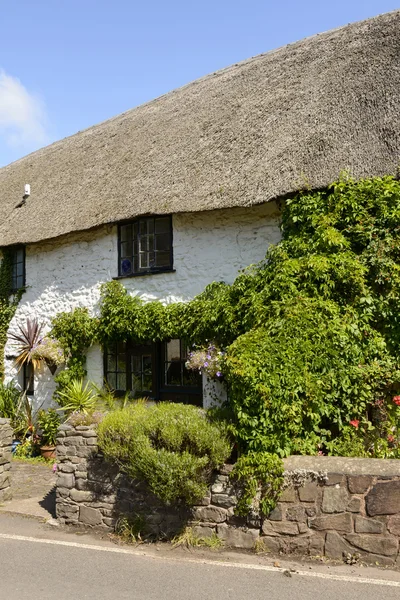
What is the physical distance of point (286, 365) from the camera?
6.50 metres

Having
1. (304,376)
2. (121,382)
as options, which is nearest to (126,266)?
(121,382)

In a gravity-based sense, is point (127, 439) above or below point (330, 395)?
below

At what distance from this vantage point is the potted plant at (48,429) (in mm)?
11102

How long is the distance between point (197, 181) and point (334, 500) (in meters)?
6.00

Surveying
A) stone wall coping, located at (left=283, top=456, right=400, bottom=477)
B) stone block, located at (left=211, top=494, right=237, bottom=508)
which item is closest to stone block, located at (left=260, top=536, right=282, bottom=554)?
stone block, located at (left=211, top=494, right=237, bottom=508)

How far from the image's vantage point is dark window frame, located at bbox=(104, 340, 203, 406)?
974cm

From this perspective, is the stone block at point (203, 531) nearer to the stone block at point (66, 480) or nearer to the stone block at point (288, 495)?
the stone block at point (288, 495)

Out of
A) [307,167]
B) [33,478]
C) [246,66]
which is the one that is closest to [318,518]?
[307,167]

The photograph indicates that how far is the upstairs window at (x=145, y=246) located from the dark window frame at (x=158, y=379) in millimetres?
1483

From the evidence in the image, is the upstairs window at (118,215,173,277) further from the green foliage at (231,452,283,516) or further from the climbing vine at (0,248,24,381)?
the green foliage at (231,452,283,516)

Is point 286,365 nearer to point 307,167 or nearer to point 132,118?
point 307,167

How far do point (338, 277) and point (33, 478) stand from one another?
6.45 meters

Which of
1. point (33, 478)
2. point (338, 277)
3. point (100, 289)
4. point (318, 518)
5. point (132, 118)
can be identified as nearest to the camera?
point (318, 518)

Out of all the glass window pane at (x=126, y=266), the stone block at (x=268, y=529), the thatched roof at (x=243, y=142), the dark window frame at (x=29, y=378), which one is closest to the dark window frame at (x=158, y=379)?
the glass window pane at (x=126, y=266)
